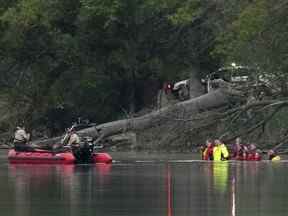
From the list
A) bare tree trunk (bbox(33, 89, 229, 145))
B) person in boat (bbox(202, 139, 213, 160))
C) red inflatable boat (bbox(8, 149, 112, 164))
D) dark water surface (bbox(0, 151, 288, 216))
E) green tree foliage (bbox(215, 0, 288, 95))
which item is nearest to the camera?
dark water surface (bbox(0, 151, 288, 216))

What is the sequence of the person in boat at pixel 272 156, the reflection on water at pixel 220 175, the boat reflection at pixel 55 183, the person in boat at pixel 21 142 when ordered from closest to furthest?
the boat reflection at pixel 55 183
the reflection on water at pixel 220 175
the person in boat at pixel 21 142
the person in boat at pixel 272 156

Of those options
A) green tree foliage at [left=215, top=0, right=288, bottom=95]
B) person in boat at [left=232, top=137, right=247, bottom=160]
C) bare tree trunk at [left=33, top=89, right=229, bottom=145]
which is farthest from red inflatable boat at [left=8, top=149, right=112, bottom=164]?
green tree foliage at [left=215, top=0, right=288, bottom=95]

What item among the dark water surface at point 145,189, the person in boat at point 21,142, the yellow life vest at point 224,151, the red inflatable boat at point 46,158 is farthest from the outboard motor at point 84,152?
the yellow life vest at point 224,151

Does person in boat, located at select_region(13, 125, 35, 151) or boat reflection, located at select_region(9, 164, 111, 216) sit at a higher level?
person in boat, located at select_region(13, 125, 35, 151)

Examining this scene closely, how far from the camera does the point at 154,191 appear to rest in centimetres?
2745

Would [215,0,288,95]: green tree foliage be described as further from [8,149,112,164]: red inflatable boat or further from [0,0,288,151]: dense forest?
[8,149,112,164]: red inflatable boat

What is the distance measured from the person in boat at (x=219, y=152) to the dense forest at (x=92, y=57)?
14.7 m

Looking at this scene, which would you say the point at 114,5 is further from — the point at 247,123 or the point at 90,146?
the point at 90,146

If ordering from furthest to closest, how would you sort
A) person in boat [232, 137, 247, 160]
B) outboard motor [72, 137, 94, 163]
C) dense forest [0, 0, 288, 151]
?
dense forest [0, 0, 288, 151] < person in boat [232, 137, 247, 160] < outboard motor [72, 137, 94, 163]

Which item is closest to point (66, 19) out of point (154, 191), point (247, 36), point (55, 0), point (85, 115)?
point (55, 0)

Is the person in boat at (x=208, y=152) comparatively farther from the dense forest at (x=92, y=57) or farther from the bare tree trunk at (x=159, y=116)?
the dense forest at (x=92, y=57)

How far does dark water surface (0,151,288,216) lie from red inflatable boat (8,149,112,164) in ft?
4.84

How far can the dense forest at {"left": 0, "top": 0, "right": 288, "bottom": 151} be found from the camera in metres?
62.7

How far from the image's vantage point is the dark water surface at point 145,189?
22.6 metres
